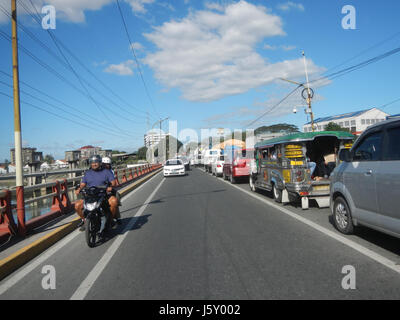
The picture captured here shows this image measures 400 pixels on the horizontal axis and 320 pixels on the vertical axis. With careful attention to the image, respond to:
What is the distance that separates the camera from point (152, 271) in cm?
458

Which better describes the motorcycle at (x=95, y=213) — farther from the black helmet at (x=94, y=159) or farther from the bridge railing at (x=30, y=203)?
the bridge railing at (x=30, y=203)

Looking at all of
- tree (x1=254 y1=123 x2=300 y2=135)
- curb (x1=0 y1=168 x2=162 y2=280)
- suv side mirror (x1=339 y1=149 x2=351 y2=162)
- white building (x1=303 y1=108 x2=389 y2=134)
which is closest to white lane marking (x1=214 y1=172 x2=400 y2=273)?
suv side mirror (x1=339 y1=149 x2=351 y2=162)

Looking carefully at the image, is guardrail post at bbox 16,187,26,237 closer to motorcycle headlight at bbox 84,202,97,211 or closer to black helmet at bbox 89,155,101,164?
black helmet at bbox 89,155,101,164

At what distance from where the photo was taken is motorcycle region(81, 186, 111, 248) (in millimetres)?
6105

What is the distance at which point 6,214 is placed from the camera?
6.57 meters

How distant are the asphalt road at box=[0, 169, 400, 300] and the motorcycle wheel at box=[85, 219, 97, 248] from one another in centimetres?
18

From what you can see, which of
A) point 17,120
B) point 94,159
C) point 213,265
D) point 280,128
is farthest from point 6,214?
point 280,128

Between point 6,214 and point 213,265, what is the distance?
444 centimetres

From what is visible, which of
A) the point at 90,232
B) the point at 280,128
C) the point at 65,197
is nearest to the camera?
the point at 90,232

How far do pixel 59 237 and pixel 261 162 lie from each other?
745 cm

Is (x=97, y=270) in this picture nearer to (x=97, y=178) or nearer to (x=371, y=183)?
(x=97, y=178)

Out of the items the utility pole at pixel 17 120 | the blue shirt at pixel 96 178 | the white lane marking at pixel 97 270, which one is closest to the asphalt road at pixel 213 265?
the white lane marking at pixel 97 270

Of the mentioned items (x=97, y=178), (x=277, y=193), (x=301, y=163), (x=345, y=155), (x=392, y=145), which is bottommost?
(x=277, y=193)
